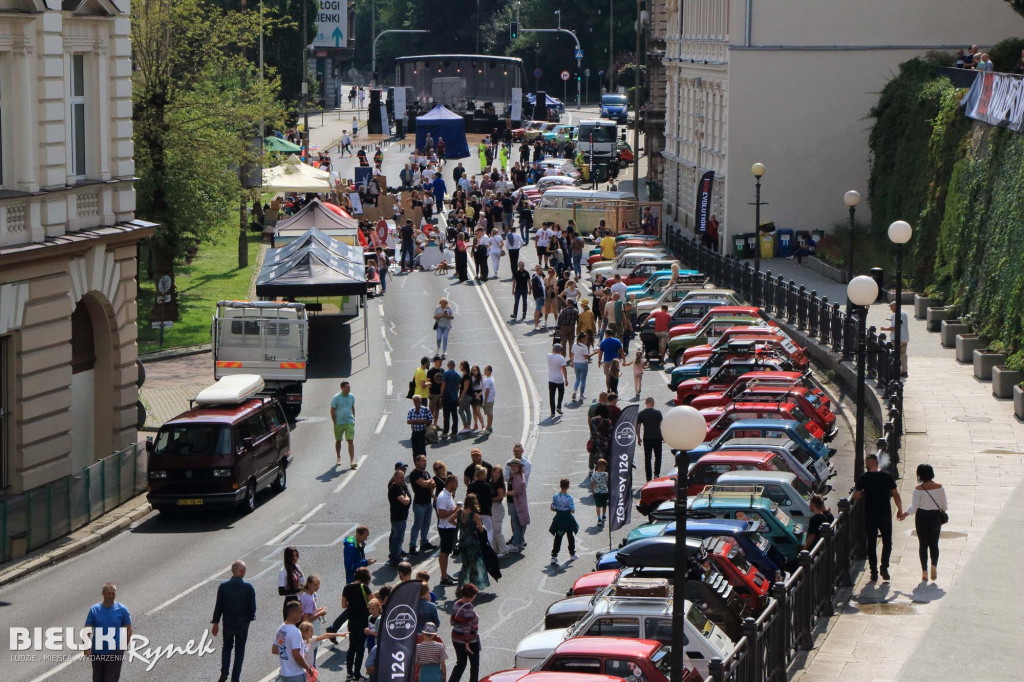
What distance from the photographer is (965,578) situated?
20.1 meters

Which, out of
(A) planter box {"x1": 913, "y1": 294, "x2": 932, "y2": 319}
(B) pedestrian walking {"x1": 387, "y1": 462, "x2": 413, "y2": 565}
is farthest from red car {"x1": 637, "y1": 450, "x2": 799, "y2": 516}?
(A) planter box {"x1": 913, "y1": 294, "x2": 932, "y2": 319}

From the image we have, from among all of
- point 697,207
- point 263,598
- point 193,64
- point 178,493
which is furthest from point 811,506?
point 697,207

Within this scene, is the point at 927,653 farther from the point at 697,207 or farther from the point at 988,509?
the point at 697,207

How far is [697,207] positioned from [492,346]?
18301 millimetres

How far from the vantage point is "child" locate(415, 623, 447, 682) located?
16.5 m

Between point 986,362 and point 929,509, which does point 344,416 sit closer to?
point 929,509

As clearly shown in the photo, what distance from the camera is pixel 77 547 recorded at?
82.1 ft

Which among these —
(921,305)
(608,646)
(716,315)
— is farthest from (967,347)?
(608,646)

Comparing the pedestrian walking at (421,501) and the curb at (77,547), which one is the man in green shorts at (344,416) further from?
the pedestrian walking at (421,501)

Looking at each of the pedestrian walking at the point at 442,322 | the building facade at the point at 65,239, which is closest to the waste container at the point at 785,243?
the pedestrian walking at the point at 442,322

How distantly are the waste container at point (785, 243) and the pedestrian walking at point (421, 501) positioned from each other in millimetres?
32159

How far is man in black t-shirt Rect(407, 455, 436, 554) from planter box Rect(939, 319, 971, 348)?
670 inches

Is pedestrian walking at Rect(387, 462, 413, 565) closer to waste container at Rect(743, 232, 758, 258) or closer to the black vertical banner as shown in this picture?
waste container at Rect(743, 232, 758, 258)

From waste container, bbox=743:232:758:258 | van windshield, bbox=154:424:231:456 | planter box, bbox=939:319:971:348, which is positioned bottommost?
van windshield, bbox=154:424:231:456
